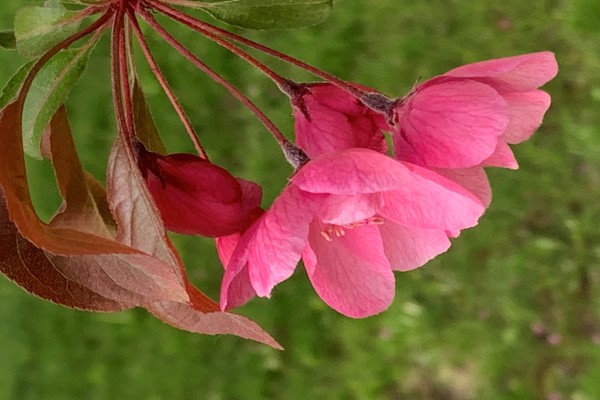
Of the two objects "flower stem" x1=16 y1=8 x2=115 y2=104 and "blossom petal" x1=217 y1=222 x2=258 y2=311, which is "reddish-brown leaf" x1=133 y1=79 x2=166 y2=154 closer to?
"flower stem" x1=16 y1=8 x2=115 y2=104

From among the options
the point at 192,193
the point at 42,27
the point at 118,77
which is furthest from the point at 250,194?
the point at 42,27

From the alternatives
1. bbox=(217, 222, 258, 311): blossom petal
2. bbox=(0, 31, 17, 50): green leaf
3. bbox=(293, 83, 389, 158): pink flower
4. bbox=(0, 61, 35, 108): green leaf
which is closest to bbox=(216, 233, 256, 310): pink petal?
bbox=(217, 222, 258, 311): blossom petal

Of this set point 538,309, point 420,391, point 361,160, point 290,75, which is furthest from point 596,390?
point 361,160

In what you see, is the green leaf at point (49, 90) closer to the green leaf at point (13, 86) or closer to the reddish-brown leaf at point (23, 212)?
the green leaf at point (13, 86)

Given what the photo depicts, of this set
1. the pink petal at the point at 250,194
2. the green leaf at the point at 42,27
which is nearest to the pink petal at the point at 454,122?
the pink petal at the point at 250,194

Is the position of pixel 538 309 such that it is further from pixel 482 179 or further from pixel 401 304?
pixel 482 179

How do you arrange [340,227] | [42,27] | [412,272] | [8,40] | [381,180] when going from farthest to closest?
[412,272], [8,40], [42,27], [340,227], [381,180]

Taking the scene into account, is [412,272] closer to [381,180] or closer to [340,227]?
[340,227]
